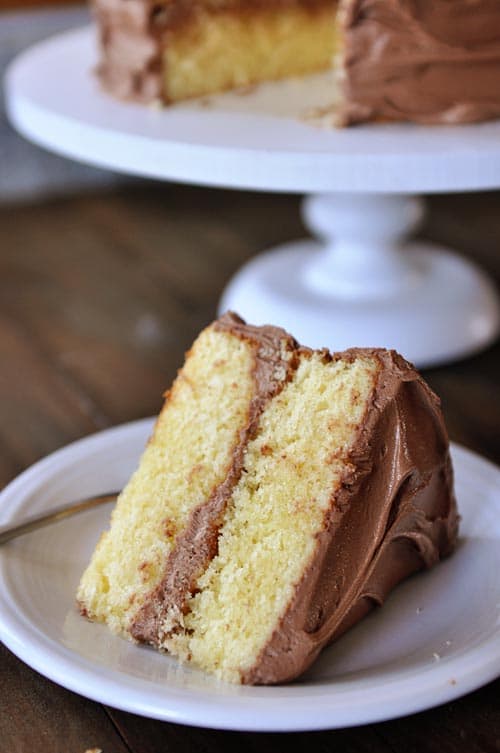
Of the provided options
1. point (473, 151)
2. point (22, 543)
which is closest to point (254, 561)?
point (22, 543)

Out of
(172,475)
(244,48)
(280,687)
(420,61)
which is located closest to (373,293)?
(420,61)

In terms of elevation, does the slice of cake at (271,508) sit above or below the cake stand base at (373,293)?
above

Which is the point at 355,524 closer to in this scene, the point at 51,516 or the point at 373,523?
the point at 373,523

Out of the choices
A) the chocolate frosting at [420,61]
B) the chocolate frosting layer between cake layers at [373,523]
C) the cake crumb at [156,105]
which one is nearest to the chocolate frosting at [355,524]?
the chocolate frosting layer between cake layers at [373,523]

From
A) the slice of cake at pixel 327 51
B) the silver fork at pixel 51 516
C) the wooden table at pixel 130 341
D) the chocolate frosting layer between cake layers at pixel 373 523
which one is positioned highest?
the slice of cake at pixel 327 51

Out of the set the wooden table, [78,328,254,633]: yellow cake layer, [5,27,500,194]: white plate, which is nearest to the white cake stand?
[5,27,500,194]: white plate

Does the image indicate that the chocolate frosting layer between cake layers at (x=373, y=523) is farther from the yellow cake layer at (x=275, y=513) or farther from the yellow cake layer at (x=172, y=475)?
the yellow cake layer at (x=172, y=475)
